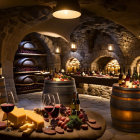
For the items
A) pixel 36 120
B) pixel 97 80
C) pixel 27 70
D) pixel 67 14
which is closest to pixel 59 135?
pixel 36 120

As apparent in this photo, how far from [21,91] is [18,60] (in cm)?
140

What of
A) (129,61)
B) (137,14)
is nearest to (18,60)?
(129,61)

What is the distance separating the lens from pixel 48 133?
130 centimetres

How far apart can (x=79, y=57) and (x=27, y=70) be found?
2708 mm

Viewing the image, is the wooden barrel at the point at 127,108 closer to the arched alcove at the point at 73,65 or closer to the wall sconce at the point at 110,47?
the wall sconce at the point at 110,47

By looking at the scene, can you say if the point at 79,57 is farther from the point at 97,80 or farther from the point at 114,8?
the point at 114,8

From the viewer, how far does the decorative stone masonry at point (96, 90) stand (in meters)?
6.95

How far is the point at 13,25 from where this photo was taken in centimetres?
511

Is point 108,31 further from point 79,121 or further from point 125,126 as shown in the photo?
point 79,121

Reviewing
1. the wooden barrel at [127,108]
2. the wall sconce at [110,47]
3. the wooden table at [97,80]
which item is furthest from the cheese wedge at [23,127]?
the wall sconce at [110,47]

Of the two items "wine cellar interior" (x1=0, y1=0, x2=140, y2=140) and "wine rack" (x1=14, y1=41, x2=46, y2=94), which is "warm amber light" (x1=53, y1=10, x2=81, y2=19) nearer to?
"wine cellar interior" (x1=0, y1=0, x2=140, y2=140)

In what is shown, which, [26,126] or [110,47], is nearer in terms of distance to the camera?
[26,126]

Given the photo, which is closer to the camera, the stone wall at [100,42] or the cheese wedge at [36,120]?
the cheese wedge at [36,120]

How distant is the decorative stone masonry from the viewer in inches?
273
